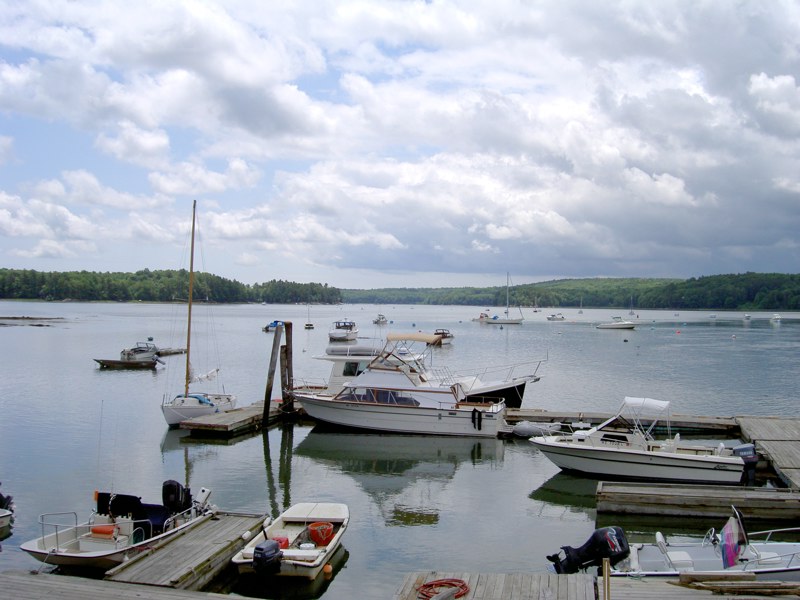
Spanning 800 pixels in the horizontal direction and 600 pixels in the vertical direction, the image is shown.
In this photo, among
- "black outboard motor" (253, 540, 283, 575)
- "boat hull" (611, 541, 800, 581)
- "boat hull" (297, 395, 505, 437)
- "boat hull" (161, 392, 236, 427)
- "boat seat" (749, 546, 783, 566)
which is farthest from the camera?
"boat hull" (161, 392, 236, 427)

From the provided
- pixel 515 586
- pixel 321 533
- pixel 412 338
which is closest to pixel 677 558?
pixel 515 586

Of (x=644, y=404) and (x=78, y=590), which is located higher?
(x=644, y=404)

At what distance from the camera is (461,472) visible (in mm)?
22609

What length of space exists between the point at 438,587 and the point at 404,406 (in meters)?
16.0

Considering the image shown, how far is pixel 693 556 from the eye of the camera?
12.8m

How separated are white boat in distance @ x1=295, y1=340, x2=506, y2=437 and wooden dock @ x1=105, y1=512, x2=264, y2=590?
12485 mm

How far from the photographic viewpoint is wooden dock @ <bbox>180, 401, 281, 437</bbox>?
27125 mm

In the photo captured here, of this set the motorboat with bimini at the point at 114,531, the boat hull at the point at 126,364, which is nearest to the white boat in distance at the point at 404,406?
the motorboat with bimini at the point at 114,531

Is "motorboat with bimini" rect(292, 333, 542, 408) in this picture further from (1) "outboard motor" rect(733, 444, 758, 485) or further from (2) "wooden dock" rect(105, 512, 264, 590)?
(2) "wooden dock" rect(105, 512, 264, 590)

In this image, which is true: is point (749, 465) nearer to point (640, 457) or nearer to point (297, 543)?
point (640, 457)

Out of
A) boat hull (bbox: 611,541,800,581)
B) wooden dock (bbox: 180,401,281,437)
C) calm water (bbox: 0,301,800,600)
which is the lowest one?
calm water (bbox: 0,301,800,600)

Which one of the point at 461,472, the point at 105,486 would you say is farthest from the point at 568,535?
the point at 105,486

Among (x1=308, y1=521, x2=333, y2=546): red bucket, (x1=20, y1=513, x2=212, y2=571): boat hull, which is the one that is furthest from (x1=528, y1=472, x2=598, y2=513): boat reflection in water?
(x1=20, y1=513, x2=212, y2=571): boat hull

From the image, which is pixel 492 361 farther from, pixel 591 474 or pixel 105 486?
pixel 105 486
